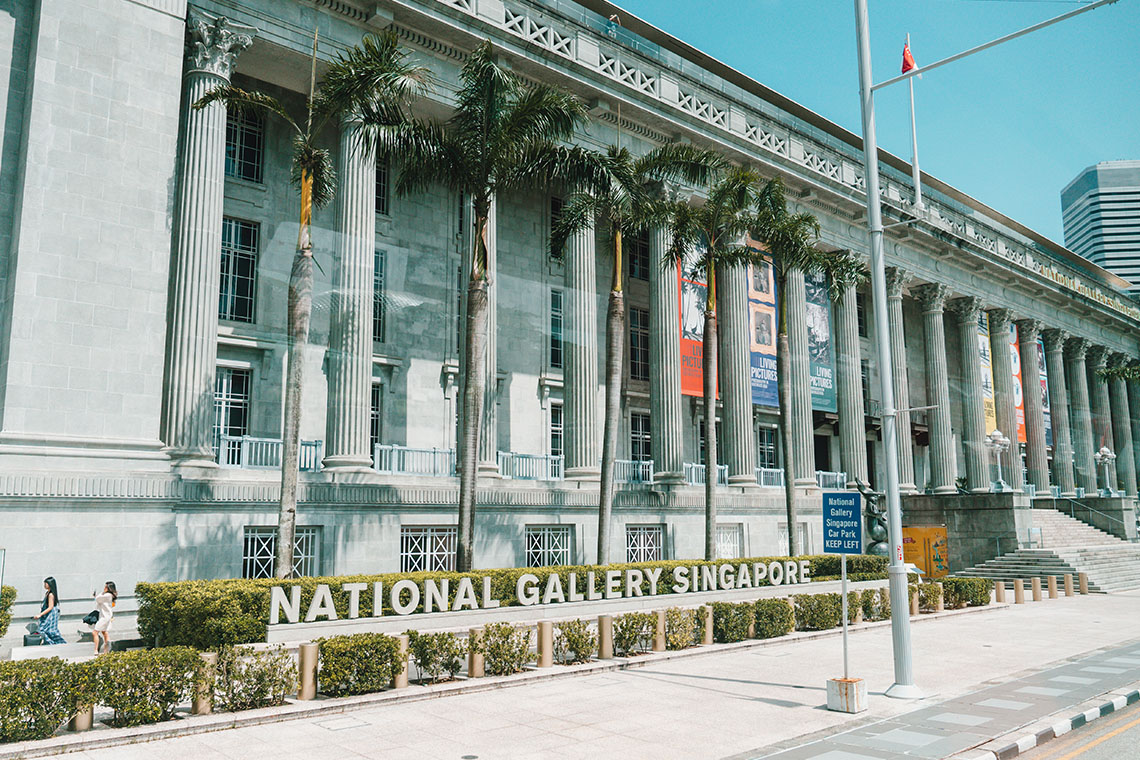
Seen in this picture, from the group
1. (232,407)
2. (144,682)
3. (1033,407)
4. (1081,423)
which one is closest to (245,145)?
(232,407)

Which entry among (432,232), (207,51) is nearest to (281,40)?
(207,51)

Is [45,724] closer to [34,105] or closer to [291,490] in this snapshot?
[291,490]

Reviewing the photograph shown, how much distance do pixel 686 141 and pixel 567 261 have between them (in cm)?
863

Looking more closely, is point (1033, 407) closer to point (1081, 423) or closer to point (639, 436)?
point (1081, 423)

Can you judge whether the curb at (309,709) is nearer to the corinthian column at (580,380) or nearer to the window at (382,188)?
the corinthian column at (580,380)

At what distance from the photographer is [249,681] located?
41.0ft

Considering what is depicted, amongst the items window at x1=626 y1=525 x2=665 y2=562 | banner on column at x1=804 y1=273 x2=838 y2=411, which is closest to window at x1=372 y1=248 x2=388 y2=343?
window at x1=626 y1=525 x2=665 y2=562

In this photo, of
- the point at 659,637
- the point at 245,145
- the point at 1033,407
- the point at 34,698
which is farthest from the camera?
the point at 1033,407

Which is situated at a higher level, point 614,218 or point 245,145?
point 245,145

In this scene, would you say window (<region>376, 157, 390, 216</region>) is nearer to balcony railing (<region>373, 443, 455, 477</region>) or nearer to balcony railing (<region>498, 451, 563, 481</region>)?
balcony railing (<region>373, 443, 455, 477</region>)

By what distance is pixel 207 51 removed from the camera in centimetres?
2239

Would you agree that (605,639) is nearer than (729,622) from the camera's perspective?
Yes

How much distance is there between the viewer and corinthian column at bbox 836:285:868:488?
135 ft

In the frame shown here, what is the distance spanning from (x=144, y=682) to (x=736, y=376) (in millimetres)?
27264
